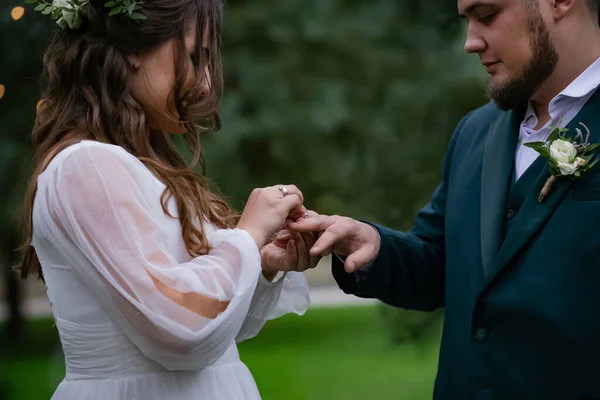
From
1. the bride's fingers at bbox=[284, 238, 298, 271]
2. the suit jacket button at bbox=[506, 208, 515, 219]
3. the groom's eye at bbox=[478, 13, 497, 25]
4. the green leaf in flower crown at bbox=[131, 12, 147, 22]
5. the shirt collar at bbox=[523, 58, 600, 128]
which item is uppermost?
the green leaf in flower crown at bbox=[131, 12, 147, 22]

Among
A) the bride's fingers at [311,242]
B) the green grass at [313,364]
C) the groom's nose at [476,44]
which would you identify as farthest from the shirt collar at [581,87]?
the green grass at [313,364]

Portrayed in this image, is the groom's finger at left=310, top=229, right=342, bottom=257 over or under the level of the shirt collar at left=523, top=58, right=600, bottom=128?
under

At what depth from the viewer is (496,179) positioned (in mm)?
3201

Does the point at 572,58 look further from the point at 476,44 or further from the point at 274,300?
the point at 274,300

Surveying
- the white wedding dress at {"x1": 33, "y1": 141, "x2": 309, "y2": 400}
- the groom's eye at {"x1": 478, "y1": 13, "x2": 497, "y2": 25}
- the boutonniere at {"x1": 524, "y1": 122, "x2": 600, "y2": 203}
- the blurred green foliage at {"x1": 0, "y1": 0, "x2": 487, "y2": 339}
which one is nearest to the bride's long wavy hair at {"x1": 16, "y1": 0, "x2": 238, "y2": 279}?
the white wedding dress at {"x1": 33, "y1": 141, "x2": 309, "y2": 400}

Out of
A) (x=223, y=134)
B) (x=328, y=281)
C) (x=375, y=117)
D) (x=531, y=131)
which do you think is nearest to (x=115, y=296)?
(x=531, y=131)

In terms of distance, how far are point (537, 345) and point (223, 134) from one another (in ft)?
13.5

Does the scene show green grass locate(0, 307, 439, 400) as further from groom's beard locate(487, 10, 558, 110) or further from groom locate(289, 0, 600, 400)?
groom's beard locate(487, 10, 558, 110)

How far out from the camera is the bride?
100 inches

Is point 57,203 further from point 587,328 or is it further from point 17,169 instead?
point 17,169

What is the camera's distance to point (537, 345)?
114 inches

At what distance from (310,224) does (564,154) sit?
85cm

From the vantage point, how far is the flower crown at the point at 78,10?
2.77 metres

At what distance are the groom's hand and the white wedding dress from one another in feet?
1.32
